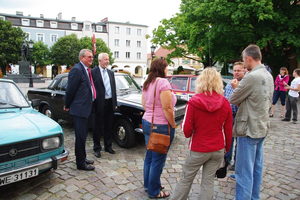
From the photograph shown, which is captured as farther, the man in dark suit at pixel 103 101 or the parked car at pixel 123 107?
the parked car at pixel 123 107

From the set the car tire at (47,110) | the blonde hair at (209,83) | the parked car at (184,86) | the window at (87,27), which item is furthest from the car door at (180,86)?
the window at (87,27)

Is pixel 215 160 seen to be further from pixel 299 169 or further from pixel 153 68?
pixel 299 169

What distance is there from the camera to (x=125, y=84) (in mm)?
6211

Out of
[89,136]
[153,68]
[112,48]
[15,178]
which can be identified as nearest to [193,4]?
[89,136]

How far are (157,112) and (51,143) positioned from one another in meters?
1.87

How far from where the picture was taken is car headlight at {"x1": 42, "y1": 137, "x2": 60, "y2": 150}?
3332 millimetres

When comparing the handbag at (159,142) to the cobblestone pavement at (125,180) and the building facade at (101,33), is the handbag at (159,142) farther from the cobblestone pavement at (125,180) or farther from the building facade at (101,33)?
the building facade at (101,33)

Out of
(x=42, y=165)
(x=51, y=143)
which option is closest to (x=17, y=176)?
(x=42, y=165)

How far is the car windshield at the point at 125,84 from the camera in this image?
19.7ft

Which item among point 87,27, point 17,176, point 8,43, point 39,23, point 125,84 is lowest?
point 17,176

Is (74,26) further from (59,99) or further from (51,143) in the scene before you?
(51,143)

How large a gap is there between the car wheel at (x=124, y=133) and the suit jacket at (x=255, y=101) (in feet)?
9.19

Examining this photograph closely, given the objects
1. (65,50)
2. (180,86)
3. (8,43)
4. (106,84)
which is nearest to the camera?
(106,84)

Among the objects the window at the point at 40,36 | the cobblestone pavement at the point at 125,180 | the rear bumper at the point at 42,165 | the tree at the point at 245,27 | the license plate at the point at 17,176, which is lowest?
the cobblestone pavement at the point at 125,180
